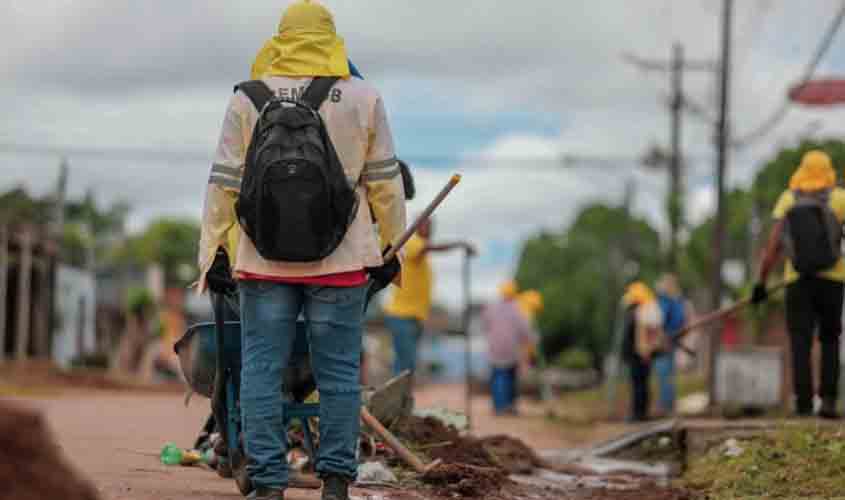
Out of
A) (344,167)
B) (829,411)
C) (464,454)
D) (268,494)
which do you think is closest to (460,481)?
(464,454)

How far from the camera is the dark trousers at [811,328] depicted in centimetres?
1199

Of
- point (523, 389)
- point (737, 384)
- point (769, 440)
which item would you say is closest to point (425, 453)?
point (769, 440)

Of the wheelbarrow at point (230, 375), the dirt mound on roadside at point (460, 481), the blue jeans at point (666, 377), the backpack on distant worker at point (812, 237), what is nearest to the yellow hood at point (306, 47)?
the wheelbarrow at point (230, 375)

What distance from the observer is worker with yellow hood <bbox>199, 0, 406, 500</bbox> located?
6605 mm

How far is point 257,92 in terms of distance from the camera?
6684 millimetres

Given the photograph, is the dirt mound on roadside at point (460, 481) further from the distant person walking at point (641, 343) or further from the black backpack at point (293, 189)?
the distant person walking at point (641, 343)

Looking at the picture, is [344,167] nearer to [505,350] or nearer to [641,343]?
[641,343]

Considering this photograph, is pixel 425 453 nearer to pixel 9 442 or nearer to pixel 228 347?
pixel 228 347

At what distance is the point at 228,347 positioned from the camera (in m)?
7.24

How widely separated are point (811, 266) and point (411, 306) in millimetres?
3860

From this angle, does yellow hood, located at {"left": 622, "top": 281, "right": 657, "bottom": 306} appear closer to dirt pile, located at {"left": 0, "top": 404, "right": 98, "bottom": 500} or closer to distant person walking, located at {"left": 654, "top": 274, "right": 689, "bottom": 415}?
distant person walking, located at {"left": 654, "top": 274, "right": 689, "bottom": 415}

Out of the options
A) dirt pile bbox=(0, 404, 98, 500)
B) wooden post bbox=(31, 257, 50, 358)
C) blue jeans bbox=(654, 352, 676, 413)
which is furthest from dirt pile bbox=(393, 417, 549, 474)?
wooden post bbox=(31, 257, 50, 358)

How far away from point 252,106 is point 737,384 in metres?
11.7

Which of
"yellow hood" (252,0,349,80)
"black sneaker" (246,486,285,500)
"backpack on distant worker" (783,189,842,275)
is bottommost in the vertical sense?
"black sneaker" (246,486,285,500)
